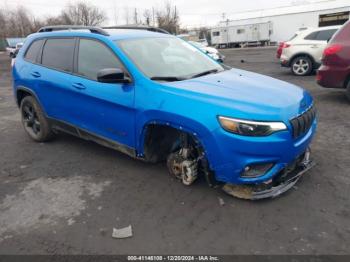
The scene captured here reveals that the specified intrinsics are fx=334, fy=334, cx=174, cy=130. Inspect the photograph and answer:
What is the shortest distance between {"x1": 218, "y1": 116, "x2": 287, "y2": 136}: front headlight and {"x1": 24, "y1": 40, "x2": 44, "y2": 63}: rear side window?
12.0 ft

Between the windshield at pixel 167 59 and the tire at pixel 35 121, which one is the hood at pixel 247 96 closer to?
the windshield at pixel 167 59

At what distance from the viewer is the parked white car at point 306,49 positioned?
37.5 ft

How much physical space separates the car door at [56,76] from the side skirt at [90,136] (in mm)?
94

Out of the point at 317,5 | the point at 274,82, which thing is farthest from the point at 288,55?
the point at 317,5

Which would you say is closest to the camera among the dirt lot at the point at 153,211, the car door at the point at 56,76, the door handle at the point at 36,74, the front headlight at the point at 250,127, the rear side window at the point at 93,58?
the dirt lot at the point at 153,211

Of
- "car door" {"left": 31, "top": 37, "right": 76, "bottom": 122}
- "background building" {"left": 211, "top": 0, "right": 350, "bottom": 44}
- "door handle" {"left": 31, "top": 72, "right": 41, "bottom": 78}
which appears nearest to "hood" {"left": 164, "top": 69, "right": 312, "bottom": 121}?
"car door" {"left": 31, "top": 37, "right": 76, "bottom": 122}

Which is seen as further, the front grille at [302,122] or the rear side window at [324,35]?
the rear side window at [324,35]

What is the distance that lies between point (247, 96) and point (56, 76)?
2.82 meters

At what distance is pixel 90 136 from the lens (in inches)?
175

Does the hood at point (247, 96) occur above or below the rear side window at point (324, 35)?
below

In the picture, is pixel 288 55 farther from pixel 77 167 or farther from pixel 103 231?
pixel 103 231

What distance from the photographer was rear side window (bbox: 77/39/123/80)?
4.02 metres

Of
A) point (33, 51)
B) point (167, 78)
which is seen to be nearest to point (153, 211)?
point (167, 78)

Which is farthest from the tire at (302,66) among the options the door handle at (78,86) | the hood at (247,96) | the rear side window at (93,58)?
the door handle at (78,86)
